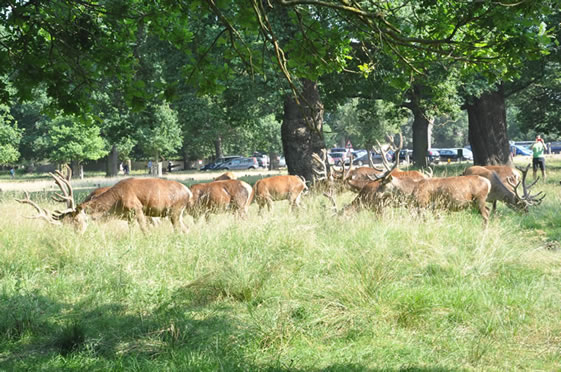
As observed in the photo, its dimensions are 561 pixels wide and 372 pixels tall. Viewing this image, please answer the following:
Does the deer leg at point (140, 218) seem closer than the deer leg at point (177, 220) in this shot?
Yes

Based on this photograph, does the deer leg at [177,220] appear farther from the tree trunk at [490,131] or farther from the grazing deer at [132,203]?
the tree trunk at [490,131]

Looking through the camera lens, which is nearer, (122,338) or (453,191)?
(122,338)

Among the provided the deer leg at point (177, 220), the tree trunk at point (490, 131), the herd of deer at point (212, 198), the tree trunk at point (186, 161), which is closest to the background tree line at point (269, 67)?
the tree trunk at point (490, 131)

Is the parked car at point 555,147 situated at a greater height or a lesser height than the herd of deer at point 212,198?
greater

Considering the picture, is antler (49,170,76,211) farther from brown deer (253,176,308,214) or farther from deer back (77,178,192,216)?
brown deer (253,176,308,214)

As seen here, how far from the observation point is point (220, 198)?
Result: 11.5m

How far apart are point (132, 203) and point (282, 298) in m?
4.65

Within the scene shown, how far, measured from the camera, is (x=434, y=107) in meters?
22.2

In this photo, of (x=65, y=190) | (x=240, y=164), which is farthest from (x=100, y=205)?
(x=240, y=164)

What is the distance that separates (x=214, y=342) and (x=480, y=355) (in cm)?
231

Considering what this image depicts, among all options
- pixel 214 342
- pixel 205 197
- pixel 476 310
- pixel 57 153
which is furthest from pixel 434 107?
pixel 57 153

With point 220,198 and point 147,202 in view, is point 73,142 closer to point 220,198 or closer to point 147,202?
point 220,198

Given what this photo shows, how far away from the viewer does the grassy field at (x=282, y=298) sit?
16.0ft

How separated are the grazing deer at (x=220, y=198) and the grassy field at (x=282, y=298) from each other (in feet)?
6.12
